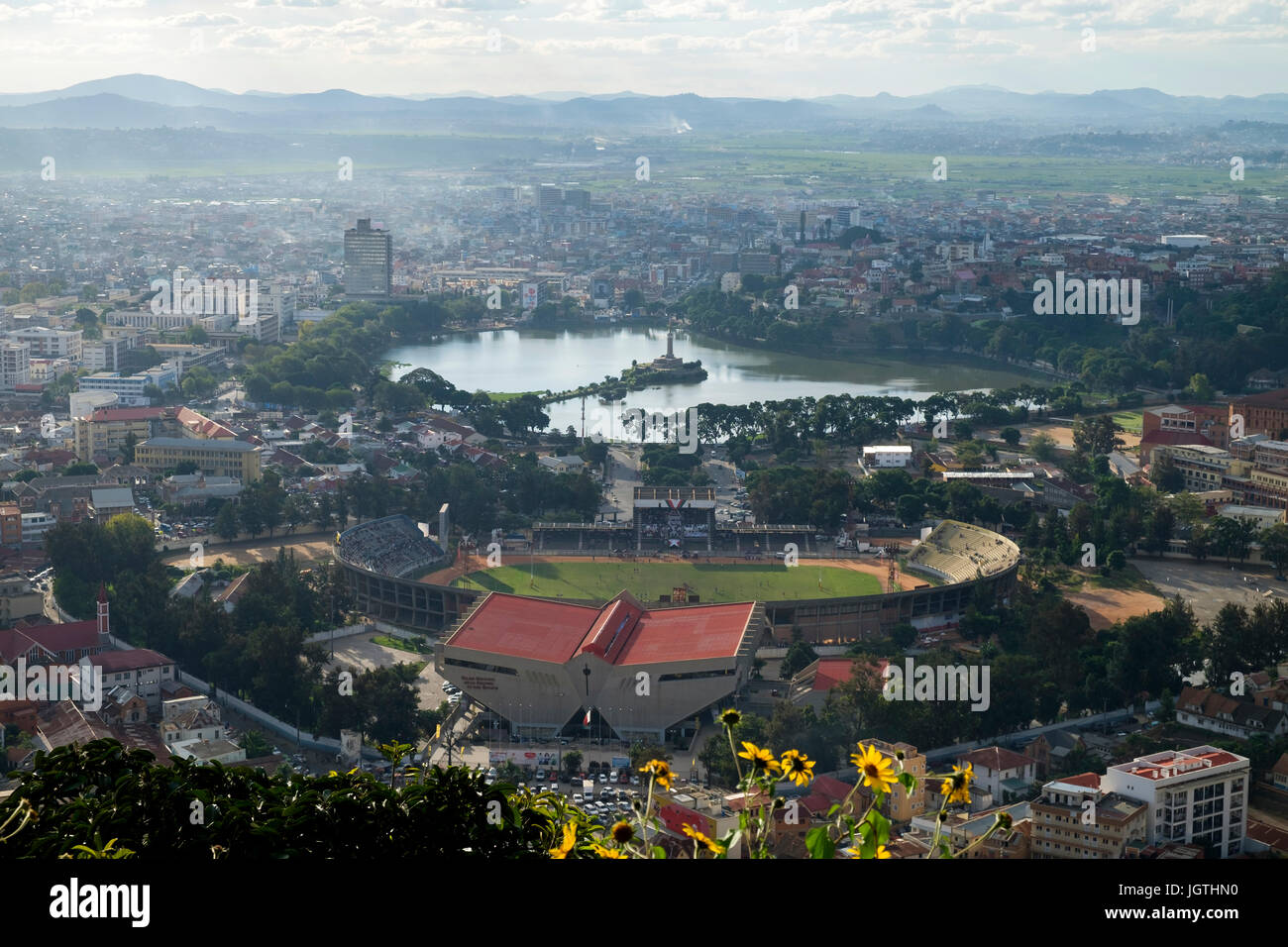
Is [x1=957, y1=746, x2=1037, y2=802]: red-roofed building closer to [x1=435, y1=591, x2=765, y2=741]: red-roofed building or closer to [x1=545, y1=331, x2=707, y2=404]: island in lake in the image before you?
[x1=435, y1=591, x2=765, y2=741]: red-roofed building

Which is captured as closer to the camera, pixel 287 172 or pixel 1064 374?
pixel 1064 374

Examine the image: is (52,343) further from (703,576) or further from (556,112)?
(556,112)

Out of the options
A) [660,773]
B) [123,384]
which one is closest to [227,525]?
[123,384]

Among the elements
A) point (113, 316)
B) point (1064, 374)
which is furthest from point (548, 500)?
point (113, 316)

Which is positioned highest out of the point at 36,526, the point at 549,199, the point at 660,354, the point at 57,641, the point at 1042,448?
the point at 549,199

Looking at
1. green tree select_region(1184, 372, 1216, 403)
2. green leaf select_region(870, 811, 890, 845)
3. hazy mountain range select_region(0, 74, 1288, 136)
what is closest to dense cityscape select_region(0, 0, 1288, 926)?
green leaf select_region(870, 811, 890, 845)

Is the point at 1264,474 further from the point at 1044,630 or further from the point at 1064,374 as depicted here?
the point at 1064,374

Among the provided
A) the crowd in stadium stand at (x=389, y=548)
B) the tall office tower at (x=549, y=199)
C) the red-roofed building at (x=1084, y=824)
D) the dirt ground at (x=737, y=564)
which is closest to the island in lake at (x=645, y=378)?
the crowd in stadium stand at (x=389, y=548)
